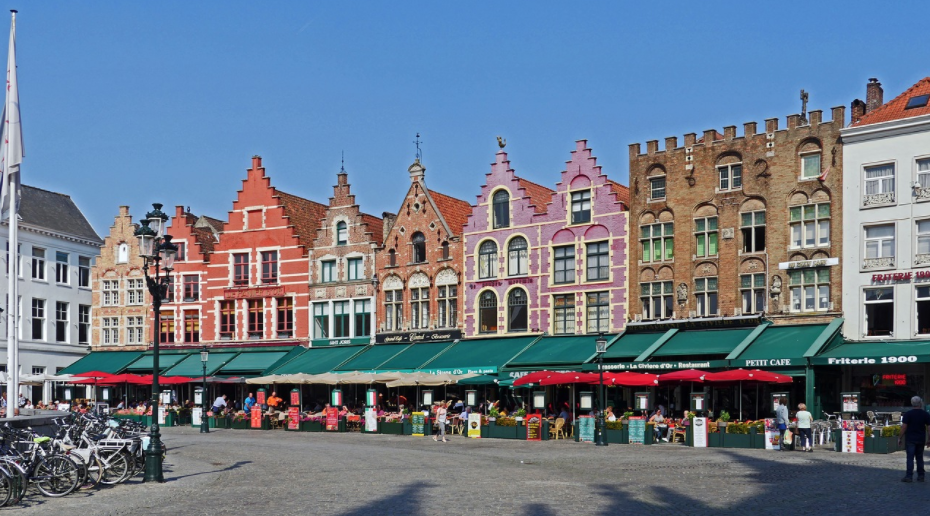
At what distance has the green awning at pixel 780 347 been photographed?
36.6 metres

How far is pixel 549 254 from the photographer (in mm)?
46562

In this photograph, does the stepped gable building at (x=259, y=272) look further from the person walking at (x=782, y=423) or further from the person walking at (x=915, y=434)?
the person walking at (x=915, y=434)

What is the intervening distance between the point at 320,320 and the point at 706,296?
19.7 m

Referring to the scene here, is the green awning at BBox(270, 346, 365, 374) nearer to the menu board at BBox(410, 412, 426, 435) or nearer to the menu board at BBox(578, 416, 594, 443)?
the menu board at BBox(410, 412, 426, 435)

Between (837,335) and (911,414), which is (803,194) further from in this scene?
(911,414)

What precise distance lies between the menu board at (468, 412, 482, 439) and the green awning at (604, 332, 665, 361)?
5.96 m

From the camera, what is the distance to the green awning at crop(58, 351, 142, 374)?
5672cm

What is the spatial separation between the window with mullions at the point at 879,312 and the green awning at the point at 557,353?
9.87 meters

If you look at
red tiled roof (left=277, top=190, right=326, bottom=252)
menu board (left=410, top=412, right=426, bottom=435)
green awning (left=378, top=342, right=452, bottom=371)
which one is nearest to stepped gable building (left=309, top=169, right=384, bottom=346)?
red tiled roof (left=277, top=190, right=326, bottom=252)

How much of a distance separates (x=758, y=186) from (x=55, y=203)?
42512mm

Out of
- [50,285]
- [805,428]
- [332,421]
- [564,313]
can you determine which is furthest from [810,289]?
[50,285]

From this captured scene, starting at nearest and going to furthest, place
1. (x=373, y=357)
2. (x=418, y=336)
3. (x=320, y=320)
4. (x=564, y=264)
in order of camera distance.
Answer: (x=564, y=264) → (x=373, y=357) → (x=418, y=336) → (x=320, y=320)

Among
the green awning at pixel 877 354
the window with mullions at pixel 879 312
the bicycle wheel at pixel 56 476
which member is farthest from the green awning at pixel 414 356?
the bicycle wheel at pixel 56 476

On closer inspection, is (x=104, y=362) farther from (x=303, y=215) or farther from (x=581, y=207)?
(x=581, y=207)
